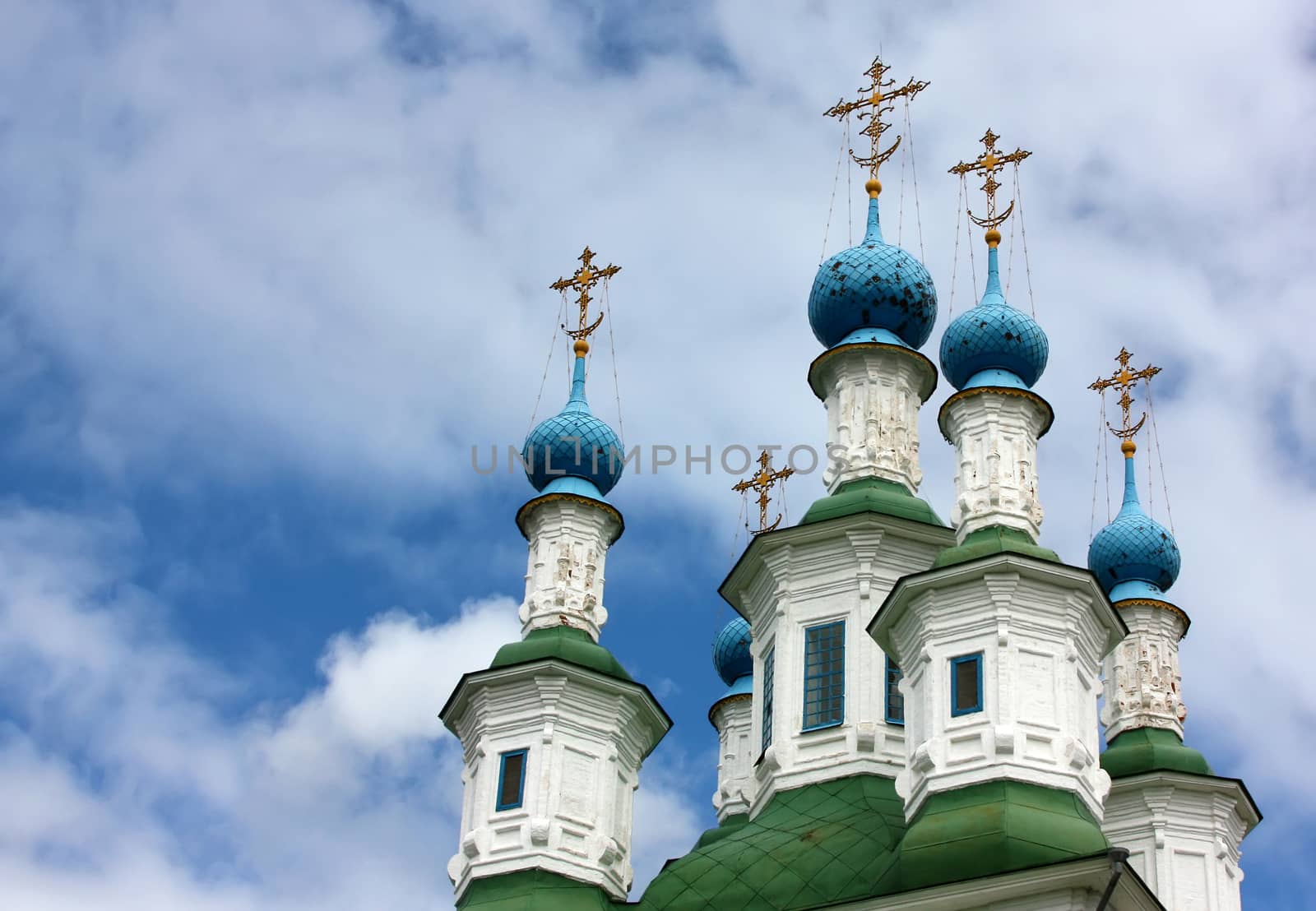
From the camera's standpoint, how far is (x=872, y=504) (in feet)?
79.5

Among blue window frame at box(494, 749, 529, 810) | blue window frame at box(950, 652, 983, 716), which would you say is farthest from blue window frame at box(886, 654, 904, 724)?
blue window frame at box(494, 749, 529, 810)

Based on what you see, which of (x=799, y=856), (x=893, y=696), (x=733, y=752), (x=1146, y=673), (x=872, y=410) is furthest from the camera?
(x=733, y=752)

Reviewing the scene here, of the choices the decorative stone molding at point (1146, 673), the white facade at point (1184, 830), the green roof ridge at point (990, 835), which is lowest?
the green roof ridge at point (990, 835)

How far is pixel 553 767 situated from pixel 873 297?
7487 millimetres

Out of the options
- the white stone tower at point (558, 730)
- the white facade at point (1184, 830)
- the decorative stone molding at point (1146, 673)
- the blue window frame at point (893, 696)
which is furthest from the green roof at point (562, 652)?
the decorative stone molding at point (1146, 673)

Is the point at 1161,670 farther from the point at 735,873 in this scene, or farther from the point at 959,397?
the point at 735,873

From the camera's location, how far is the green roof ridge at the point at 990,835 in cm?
1839

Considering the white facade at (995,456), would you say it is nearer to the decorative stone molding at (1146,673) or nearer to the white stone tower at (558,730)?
the white stone tower at (558,730)

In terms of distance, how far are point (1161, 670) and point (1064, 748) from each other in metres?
8.10

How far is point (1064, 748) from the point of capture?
19.7 metres

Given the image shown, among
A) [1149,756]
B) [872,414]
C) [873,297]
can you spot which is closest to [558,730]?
[872,414]

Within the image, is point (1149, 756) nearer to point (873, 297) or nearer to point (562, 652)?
point (873, 297)

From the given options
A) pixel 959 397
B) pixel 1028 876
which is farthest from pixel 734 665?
pixel 1028 876

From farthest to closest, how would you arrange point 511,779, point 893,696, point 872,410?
point 872,410
point 893,696
point 511,779
